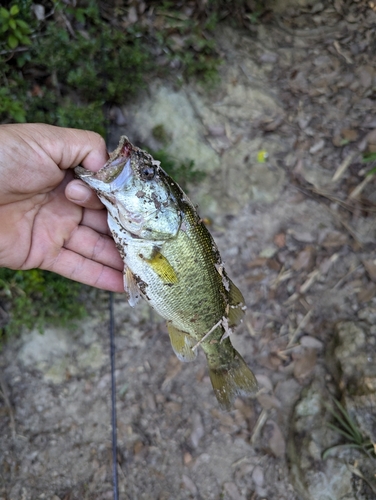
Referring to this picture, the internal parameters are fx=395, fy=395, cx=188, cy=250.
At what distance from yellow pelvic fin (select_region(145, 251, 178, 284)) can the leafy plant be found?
75.3 inches

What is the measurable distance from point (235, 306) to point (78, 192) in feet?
4.19

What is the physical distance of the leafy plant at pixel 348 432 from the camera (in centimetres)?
305

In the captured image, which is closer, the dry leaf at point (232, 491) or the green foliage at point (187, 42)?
the dry leaf at point (232, 491)

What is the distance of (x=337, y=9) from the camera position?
3.96 meters

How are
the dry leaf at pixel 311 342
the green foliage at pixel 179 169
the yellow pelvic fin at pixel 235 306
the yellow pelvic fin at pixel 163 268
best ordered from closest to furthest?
the yellow pelvic fin at pixel 163 268, the yellow pelvic fin at pixel 235 306, the green foliage at pixel 179 169, the dry leaf at pixel 311 342

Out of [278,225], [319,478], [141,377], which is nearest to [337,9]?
[278,225]

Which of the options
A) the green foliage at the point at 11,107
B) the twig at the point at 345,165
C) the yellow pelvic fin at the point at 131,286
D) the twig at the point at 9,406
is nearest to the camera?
the yellow pelvic fin at the point at 131,286

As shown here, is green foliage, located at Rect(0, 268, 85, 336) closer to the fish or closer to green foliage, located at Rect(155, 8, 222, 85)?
the fish

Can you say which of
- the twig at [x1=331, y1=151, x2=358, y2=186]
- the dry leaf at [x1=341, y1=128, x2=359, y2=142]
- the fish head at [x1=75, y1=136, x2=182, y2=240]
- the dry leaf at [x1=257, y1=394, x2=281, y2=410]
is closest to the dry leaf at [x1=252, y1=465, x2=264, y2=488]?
the dry leaf at [x1=257, y1=394, x2=281, y2=410]

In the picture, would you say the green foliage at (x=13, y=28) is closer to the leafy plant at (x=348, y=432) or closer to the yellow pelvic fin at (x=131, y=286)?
the yellow pelvic fin at (x=131, y=286)

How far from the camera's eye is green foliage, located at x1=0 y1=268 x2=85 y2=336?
10.3 feet

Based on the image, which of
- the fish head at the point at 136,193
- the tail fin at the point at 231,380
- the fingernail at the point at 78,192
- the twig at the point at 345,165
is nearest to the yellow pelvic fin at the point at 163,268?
the fish head at the point at 136,193

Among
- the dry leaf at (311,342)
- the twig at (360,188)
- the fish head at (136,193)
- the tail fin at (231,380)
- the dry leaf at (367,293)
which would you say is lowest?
the dry leaf at (311,342)

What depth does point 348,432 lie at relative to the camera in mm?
3193
